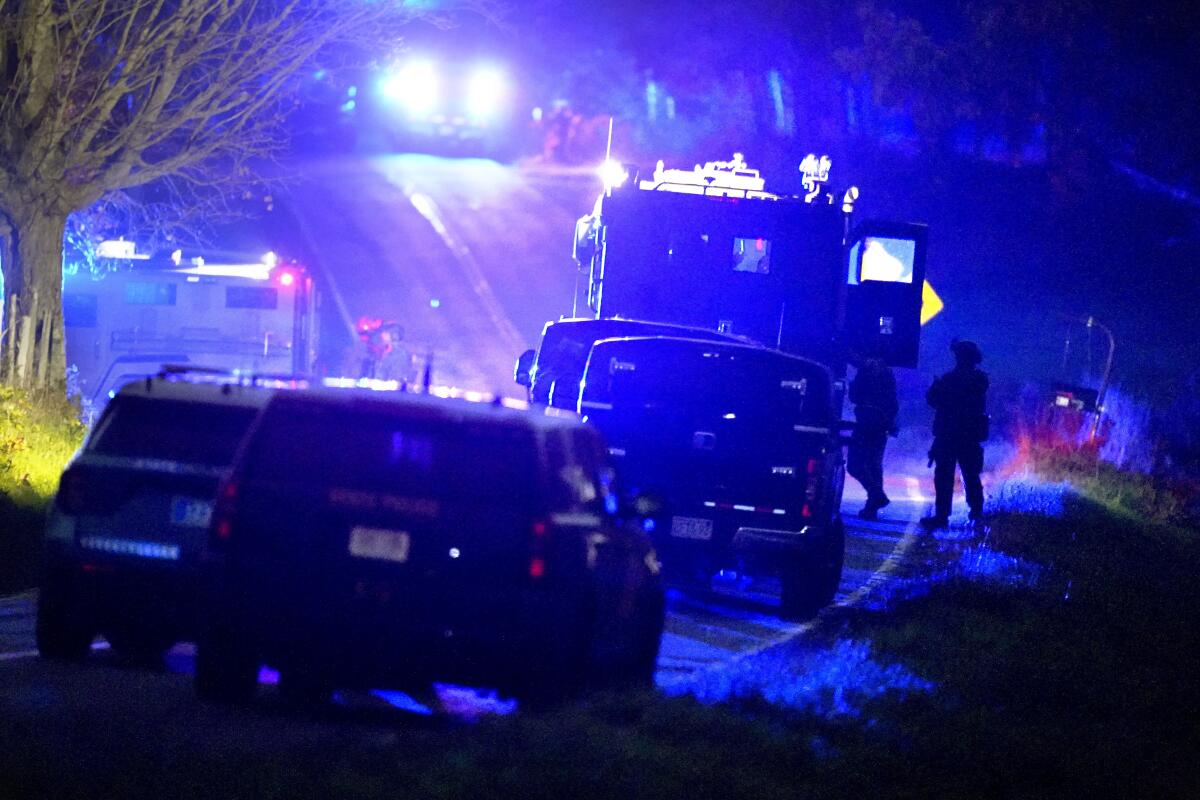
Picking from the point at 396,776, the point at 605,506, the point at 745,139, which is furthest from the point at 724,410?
the point at 745,139

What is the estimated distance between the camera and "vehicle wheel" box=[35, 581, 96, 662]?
9.34 metres

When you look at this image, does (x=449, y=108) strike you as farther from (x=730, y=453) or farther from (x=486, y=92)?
(x=730, y=453)

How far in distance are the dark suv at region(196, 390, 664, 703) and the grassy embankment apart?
5.23 metres

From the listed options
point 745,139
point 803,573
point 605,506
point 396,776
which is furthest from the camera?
point 745,139

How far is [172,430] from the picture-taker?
31.1 feet

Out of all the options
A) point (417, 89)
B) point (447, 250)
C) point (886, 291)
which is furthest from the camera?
point (447, 250)

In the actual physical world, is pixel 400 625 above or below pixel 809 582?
above

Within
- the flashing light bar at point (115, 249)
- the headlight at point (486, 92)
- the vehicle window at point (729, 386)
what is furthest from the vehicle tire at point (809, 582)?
the headlight at point (486, 92)

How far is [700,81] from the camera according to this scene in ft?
140

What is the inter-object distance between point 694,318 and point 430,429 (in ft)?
37.3

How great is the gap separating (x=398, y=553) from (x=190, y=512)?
186cm

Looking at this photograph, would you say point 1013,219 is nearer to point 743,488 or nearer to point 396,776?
point 743,488

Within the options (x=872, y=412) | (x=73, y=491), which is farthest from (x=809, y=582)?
(x=872, y=412)

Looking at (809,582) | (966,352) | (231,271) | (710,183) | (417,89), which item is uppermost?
(417,89)
